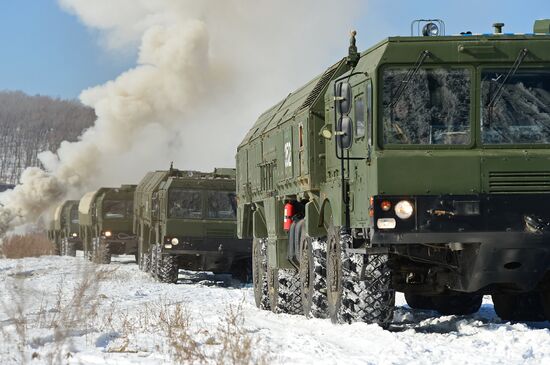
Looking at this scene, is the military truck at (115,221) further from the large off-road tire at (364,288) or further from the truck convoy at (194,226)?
the large off-road tire at (364,288)

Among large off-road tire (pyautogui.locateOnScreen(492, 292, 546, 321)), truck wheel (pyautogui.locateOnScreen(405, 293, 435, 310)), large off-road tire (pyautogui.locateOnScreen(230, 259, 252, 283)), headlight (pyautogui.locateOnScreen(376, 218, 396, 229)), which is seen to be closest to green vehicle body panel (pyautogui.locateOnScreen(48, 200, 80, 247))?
large off-road tire (pyautogui.locateOnScreen(230, 259, 252, 283))

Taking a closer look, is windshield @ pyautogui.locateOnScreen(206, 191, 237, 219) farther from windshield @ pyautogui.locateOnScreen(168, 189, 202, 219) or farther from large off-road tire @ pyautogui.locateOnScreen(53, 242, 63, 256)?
large off-road tire @ pyautogui.locateOnScreen(53, 242, 63, 256)

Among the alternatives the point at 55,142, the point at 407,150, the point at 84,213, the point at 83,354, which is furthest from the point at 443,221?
the point at 55,142

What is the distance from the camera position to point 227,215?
26.6 m

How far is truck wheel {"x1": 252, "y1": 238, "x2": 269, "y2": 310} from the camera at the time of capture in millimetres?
17547

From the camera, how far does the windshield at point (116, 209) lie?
3897 centimetres

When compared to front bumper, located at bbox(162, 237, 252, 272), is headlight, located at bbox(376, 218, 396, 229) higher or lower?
higher

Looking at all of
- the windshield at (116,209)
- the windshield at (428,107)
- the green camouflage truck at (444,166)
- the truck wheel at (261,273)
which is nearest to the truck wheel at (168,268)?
the truck wheel at (261,273)

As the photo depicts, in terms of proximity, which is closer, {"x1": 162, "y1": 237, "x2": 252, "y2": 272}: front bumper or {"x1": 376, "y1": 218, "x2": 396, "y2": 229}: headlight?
{"x1": 376, "y1": 218, "x2": 396, "y2": 229}: headlight

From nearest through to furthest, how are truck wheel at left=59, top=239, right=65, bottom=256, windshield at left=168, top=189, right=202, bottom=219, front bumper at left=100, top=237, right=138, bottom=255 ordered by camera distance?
windshield at left=168, top=189, right=202, bottom=219, front bumper at left=100, top=237, right=138, bottom=255, truck wheel at left=59, top=239, right=65, bottom=256

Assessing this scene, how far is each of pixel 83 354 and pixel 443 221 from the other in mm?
3830

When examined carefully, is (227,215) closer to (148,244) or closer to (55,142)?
(148,244)

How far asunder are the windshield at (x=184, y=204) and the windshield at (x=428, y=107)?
16557 mm

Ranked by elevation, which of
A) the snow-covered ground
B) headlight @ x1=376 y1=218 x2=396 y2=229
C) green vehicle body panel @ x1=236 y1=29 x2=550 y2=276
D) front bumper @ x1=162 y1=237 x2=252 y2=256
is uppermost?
green vehicle body panel @ x1=236 y1=29 x2=550 y2=276
